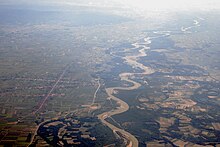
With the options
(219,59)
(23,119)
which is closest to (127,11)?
(219,59)

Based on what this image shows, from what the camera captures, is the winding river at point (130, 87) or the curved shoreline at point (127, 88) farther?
the winding river at point (130, 87)

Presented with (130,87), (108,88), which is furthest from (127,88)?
(108,88)

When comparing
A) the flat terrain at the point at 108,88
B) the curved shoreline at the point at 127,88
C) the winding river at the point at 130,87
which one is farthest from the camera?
the flat terrain at the point at 108,88

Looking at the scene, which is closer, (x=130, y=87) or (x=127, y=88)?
(x=127, y=88)

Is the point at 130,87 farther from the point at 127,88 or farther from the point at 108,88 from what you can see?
the point at 108,88

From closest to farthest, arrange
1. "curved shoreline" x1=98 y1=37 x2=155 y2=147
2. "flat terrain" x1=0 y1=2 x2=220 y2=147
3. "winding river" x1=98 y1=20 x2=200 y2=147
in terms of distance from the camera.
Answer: "curved shoreline" x1=98 y1=37 x2=155 y2=147 → "winding river" x1=98 y1=20 x2=200 y2=147 → "flat terrain" x1=0 y1=2 x2=220 y2=147

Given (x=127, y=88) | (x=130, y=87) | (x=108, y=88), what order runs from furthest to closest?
(x=130, y=87), (x=127, y=88), (x=108, y=88)

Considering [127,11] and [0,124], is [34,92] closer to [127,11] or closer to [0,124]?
[0,124]

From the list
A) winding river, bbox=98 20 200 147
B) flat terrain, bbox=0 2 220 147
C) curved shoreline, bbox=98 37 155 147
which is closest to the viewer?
curved shoreline, bbox=98 37 155 147

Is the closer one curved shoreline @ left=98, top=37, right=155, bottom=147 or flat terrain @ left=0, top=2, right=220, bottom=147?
curved shoreline @ left=98, top=37, right=155, bottom=147

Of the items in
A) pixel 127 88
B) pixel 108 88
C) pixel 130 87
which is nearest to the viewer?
pixel 108 88

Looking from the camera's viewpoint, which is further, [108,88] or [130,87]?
[130,87]
